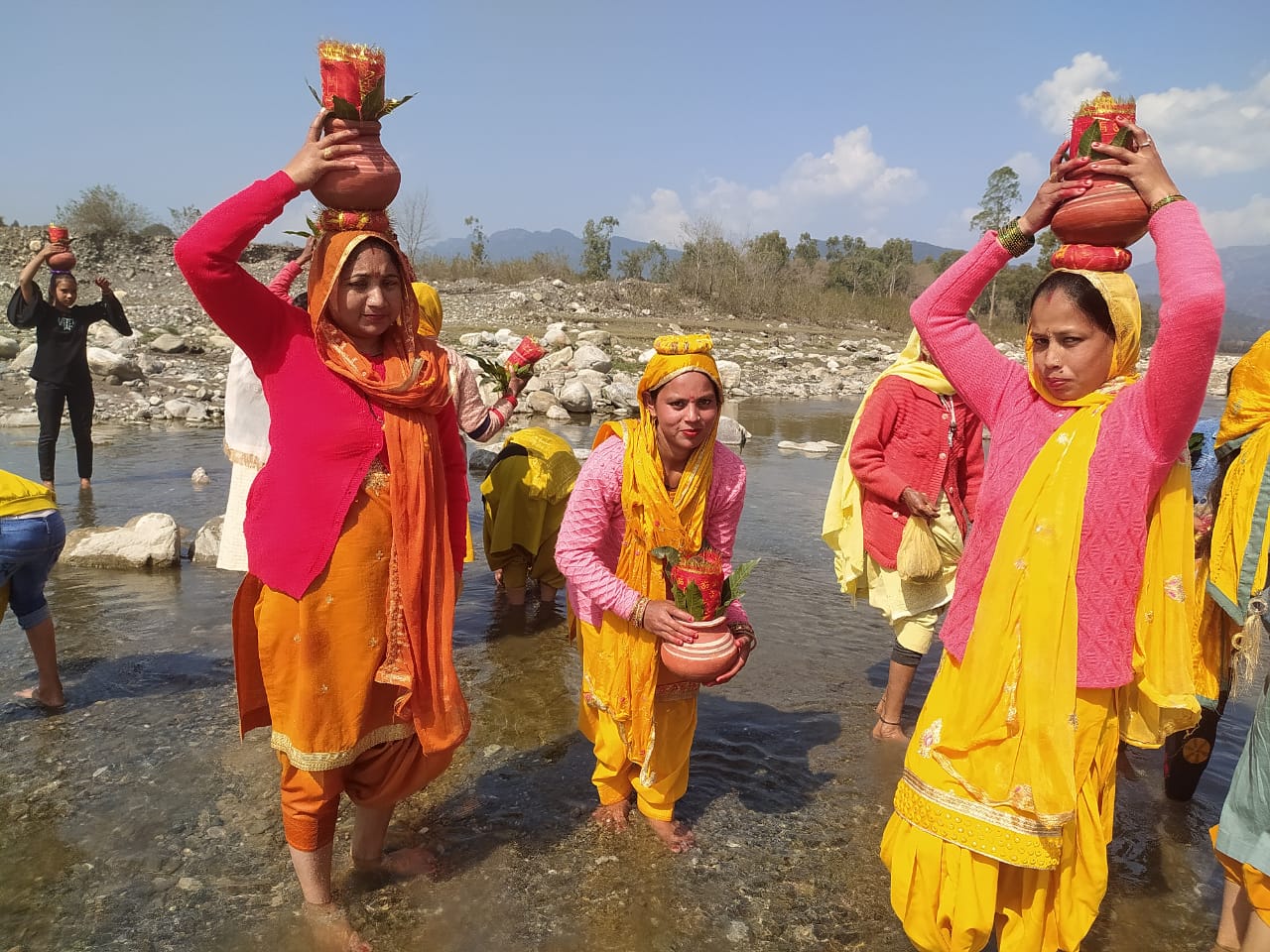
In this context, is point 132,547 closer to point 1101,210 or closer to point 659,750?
point 659,750

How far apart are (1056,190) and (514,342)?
17.4 meters

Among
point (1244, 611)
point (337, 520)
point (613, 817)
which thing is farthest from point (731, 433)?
point (337, 520)

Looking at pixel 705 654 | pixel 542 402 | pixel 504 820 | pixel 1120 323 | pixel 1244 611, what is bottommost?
pixel 504 820

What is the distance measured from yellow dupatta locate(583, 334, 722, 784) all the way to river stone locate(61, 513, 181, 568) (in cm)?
441

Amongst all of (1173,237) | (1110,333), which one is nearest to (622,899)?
(1110,333)

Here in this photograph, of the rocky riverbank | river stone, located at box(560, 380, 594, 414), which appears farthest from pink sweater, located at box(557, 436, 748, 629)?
river stone, located at box(560, 380, 594, 414)

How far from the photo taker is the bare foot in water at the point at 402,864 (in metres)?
3.02

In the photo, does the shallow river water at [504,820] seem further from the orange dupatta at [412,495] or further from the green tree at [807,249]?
the green tree at [807,249]

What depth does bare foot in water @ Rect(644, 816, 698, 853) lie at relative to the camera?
3273mm

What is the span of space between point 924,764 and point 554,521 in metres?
3.69

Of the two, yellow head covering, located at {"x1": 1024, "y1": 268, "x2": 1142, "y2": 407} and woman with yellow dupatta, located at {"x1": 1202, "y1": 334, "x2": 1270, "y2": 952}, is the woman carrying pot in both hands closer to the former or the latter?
yellow head covering, located at {"x1": 1024, "y1": 268, "x2": 1142, "y2": 407}

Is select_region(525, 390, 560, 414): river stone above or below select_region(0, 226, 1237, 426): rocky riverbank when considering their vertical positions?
below

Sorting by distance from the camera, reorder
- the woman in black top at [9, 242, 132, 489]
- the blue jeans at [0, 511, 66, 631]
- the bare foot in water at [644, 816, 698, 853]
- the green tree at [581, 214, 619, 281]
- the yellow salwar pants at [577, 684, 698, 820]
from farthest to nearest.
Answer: the green tree at [581, 214, 619, 281] → the woman in black top at [9, 242, 132, 489] → the blue jeans at [0, 511, 66, 631] → the bare foot in water at [644, 816, 698, 853] → the yellow salwar pants at [577, 684, 698, 820]

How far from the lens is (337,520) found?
94.7 inches
